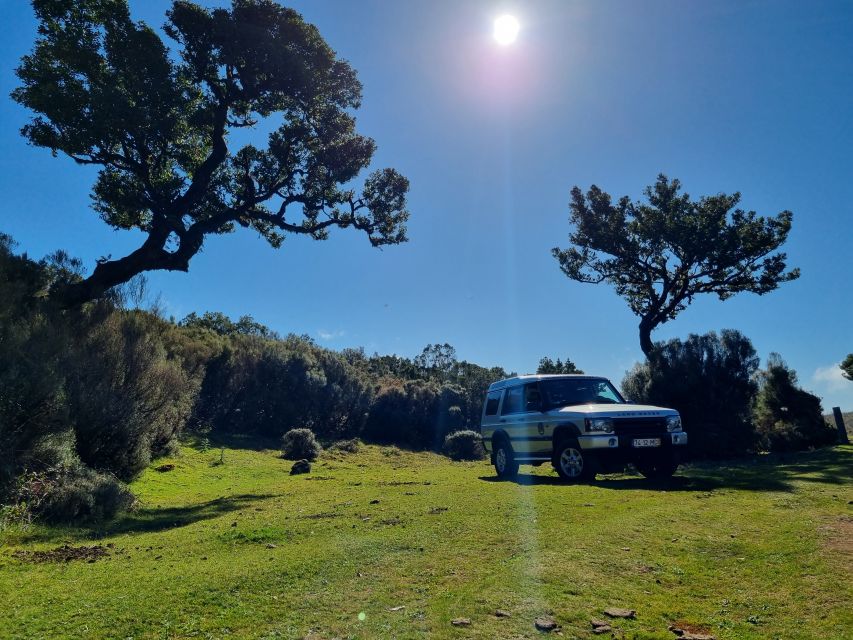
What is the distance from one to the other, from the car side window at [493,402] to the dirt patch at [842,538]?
8.83m

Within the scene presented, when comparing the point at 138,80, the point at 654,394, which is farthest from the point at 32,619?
the point at 654,394

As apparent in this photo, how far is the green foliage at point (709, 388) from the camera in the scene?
1831cm

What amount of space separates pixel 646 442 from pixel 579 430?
1428 millimetres

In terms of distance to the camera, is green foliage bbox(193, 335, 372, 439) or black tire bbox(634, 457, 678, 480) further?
green foliage bbox(193, 335, 372, 439)

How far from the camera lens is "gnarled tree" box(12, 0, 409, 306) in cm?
1557

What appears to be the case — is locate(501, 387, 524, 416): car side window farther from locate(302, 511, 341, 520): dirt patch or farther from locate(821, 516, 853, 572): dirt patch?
locate(821, 516, 853, 572): dirt patch

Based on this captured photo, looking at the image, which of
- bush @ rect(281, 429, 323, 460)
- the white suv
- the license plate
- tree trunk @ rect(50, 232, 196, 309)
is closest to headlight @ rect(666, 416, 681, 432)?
the white suv

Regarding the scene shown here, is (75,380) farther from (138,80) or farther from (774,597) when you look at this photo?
(774,597)

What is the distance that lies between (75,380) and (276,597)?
10.9m

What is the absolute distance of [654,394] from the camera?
19438 millimetres

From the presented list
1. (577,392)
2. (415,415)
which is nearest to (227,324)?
(415,415)

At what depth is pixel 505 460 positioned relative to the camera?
545 inches

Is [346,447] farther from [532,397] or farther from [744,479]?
[744,479]

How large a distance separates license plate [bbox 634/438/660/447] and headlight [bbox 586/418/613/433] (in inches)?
24.8
